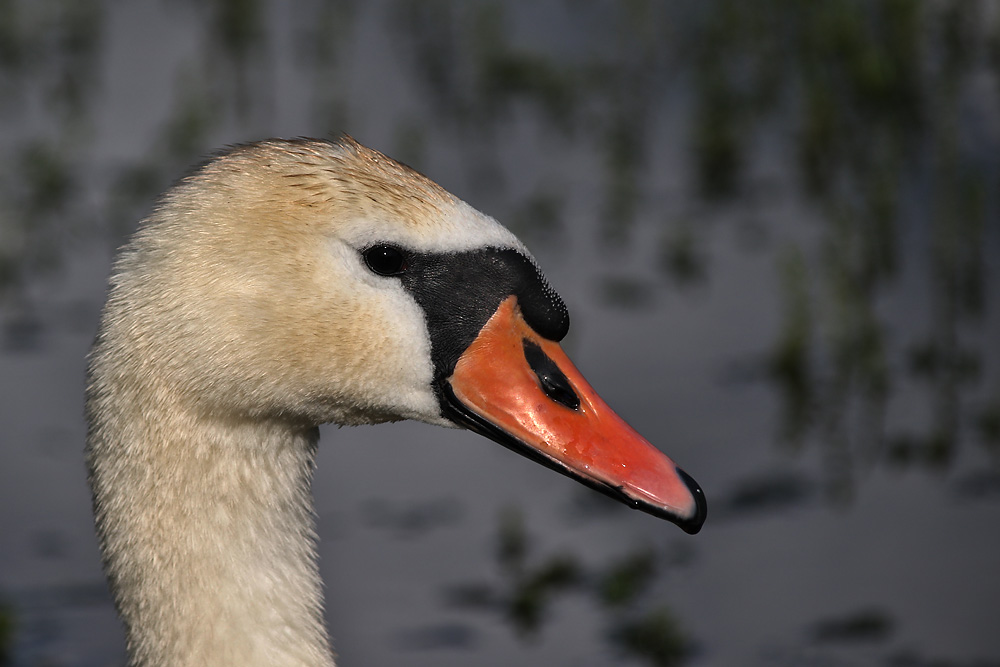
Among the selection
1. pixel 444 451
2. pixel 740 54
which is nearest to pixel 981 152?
pixel 740 54

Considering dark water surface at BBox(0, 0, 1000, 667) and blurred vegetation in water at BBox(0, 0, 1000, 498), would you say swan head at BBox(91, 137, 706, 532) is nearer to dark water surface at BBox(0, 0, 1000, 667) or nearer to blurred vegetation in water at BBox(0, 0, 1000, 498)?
dark water surface at BBox(0, 0, 1000, 667)

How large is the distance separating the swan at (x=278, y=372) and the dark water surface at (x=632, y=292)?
218 centimetres

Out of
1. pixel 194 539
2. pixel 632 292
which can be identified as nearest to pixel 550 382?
pixel 194 539

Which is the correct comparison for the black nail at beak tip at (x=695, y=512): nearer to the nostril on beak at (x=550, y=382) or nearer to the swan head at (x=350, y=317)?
the swan head at (x=350, y=317)

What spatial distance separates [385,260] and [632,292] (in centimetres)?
433

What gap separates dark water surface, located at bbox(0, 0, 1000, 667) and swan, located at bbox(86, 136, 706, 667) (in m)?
2.18

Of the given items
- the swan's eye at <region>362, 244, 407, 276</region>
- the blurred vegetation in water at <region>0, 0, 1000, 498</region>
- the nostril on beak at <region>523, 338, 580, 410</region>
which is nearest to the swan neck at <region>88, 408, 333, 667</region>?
the swan's eye at <region>362, 244, 407, 276</region>

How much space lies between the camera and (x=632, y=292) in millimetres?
6836

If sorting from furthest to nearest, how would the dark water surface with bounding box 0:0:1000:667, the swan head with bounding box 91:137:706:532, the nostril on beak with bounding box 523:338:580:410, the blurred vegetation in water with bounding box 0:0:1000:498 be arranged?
the blurred vegetation in water with bounding box 0:0:1000:498, the dark water surface with bounding box 0:0:1000:667, the nostril on beak with bounding box 523:338:580:410, the swan head with bounding box 91:137:706:532

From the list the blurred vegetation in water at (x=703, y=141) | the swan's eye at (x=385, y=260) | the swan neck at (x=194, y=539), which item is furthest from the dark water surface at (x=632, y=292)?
the swan's eye at (x=385, y=260)

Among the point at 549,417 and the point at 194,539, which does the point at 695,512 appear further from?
the point at 194,539

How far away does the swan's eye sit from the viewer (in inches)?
102

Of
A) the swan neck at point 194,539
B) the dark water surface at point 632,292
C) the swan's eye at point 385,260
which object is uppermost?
the swan's eye at point 385,260

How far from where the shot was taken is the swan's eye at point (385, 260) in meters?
2.58
